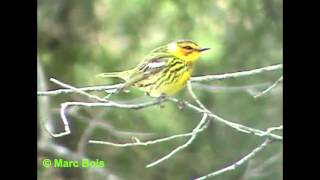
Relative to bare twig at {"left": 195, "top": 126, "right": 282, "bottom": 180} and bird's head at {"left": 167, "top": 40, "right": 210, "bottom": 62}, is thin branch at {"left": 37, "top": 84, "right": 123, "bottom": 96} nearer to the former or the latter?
bird's head at {"left": 167, "top": 40, "right": 210, "bottom": 62}

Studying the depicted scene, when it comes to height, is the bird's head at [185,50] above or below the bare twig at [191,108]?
above

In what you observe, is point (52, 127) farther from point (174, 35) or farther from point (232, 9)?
point (232, 9)

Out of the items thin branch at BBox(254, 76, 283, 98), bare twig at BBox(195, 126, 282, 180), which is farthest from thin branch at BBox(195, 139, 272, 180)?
thin branch at BBox(254, 76, 283, 98)

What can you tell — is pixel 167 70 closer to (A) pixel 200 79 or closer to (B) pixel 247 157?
(A) pixel 200 79

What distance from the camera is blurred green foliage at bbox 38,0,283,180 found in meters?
1.57

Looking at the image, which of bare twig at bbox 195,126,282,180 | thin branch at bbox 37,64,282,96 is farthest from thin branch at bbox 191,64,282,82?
bare twig at bbox 195,126,282,180

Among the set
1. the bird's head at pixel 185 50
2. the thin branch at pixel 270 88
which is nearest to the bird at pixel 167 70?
the bird's head at pixel 185 50

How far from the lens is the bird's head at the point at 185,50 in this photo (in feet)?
4.93

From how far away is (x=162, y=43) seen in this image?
1.57 metres

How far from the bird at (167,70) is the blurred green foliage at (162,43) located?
0.09ft

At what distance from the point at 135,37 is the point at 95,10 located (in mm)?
105

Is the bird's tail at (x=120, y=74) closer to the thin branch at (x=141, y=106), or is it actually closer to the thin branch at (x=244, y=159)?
the thin branch at (x=141, y=106)

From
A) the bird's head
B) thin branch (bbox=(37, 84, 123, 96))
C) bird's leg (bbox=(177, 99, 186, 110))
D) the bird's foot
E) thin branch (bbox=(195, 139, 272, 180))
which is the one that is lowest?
thin branch (bbox=(195, 139, 272, 180))

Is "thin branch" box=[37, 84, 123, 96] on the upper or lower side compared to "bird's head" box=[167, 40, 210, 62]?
lower
